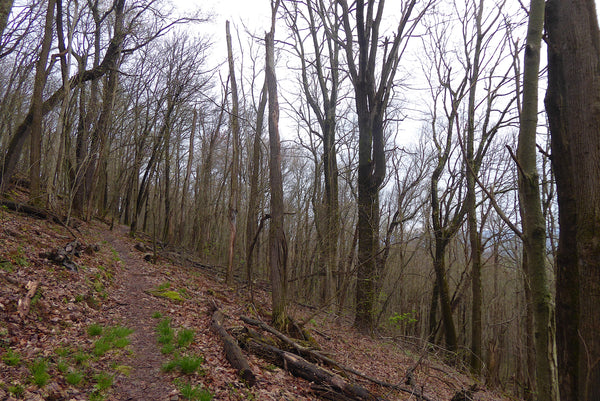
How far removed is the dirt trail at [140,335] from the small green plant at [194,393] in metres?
0.11

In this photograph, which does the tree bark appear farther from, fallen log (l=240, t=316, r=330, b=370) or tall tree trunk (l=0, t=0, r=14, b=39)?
fallen log (l=240, t=316, r=330, b=370)

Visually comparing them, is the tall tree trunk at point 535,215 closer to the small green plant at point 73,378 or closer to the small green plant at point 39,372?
the small green plant at point 73,378

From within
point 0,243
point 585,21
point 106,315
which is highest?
point 585,21

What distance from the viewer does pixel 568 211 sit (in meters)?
2.42

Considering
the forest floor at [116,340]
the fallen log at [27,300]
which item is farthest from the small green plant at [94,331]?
the fallen log at [27,300]

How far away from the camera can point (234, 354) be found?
5402 millimetres

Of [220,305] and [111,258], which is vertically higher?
[111,258]

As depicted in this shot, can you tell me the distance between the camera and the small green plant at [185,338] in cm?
560

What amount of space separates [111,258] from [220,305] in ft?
13.5

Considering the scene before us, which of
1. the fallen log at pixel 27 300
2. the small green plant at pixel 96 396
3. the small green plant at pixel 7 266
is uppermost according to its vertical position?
the small green plant at pixel 7 266

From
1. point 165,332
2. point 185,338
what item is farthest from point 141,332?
point 185,338

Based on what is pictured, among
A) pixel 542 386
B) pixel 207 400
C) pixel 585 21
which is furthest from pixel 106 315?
pixel 585 21

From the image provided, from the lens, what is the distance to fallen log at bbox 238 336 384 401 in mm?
5395

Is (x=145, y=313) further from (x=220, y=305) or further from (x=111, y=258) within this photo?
(x=111, y=258)
